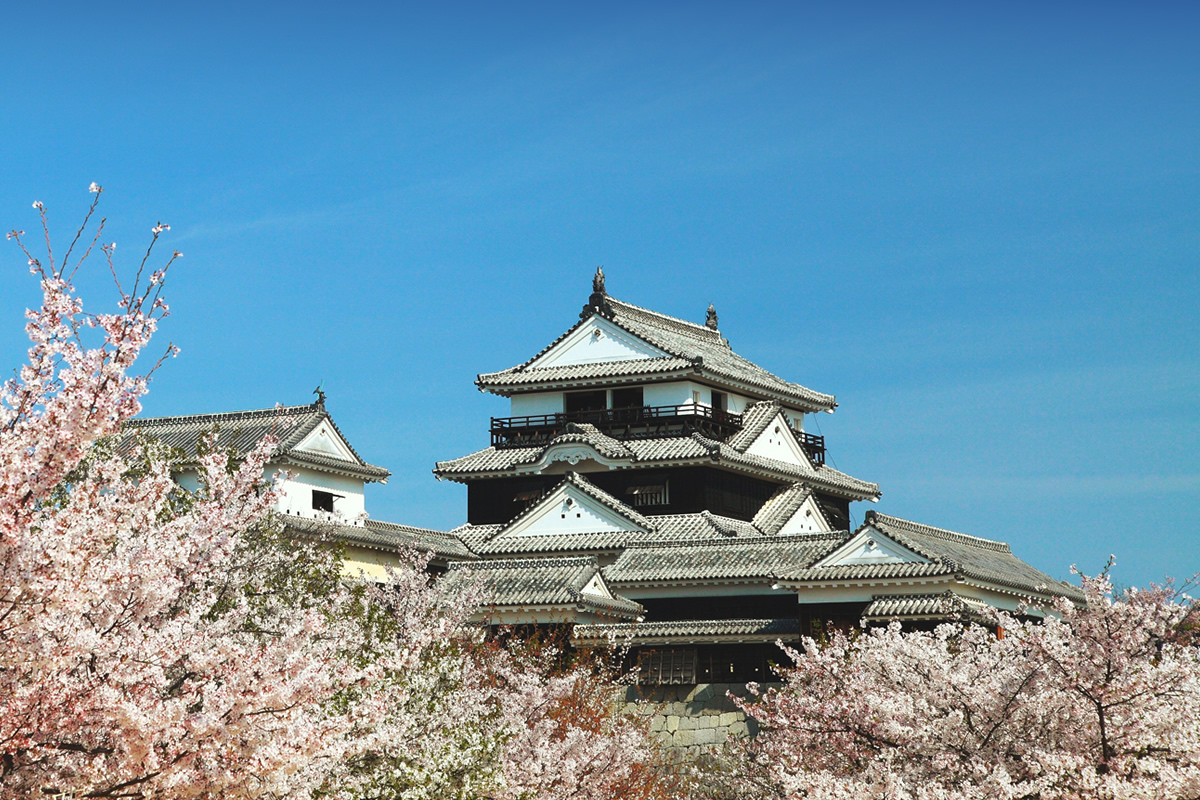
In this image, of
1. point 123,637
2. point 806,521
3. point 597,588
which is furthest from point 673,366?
point 123,637

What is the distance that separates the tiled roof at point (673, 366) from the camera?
39.8 meters

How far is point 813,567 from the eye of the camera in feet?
95.2

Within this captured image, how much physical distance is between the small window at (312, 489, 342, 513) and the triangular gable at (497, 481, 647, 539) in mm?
8184

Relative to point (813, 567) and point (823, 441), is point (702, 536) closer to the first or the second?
point (813, 567)

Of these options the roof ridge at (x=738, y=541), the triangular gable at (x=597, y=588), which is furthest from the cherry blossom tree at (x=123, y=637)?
the roof ridge at (x=738, y=541)

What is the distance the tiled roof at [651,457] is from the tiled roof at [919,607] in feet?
30.9

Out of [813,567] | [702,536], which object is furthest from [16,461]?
[702,536]

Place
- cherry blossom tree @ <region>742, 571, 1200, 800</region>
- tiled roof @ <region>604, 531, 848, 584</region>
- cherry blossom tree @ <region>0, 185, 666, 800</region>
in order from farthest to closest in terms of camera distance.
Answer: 1. tiled roof @ <region>604, 531, 848, 584</region>
2. cherry blossom tree @ <region>742, 571, 1200, 800</region>
3. cherry blossom tree @ <region>0, 185, 666, 800</region>

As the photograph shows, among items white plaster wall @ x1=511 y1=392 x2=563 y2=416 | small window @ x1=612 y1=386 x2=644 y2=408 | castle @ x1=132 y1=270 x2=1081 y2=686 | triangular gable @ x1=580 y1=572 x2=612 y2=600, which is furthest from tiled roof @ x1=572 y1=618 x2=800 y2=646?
white plaster wall @ x1=511 y1=392 x2=563 y2=416

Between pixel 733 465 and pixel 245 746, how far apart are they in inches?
1145

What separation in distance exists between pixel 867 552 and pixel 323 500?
67.3 ft

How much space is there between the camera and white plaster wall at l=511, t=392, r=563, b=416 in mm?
41625

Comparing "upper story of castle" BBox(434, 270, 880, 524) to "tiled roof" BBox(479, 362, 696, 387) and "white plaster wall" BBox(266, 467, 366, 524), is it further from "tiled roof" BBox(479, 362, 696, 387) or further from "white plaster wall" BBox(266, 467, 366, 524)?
"white plaster wall" BBox(266, 467, 366, 524)

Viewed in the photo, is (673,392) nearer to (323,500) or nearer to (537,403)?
(537,403)
